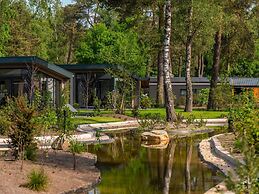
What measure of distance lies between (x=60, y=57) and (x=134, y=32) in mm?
20187

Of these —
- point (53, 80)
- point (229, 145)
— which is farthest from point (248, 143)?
point (53, 80)

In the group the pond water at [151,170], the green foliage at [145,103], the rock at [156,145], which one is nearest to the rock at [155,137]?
the rock at [156,145]

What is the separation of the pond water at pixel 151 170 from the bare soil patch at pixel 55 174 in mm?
352

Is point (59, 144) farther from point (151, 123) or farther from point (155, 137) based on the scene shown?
point (151, 123)

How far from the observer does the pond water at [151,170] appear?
11305 mm

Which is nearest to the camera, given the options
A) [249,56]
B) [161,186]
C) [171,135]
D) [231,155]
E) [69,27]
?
[161,186]

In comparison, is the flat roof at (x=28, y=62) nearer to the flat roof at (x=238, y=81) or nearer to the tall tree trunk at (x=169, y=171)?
the tall tree trunk at (x=169, y=171)

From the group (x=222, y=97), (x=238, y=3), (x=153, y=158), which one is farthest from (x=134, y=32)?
(x=153, y=158)

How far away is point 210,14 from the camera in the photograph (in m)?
32.8

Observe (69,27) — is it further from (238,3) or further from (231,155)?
(231,155)

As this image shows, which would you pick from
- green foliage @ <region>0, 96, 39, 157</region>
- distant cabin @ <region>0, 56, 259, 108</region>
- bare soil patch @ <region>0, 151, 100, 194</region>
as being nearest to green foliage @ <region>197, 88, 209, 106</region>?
distant cabin @ <region>0, 56, 259, 108</region>

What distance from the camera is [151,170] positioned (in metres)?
13.8

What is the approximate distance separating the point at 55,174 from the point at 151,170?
293 cm

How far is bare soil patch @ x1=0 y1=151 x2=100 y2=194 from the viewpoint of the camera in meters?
10.5
